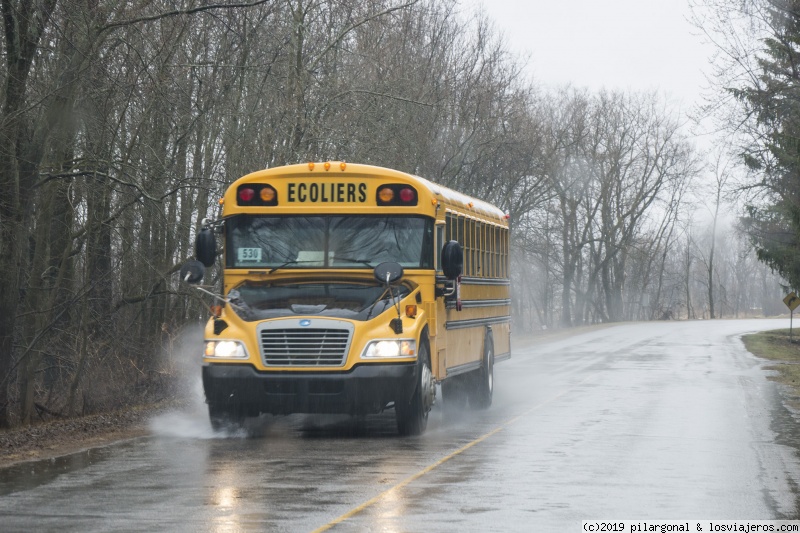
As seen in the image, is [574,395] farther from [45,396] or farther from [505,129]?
[505,129]

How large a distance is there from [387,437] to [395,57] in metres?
21.0

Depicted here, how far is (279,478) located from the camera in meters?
10.7

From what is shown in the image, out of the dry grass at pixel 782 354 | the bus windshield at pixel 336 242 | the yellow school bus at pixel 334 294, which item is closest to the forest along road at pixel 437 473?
the yellow school bus at pixel 334 294

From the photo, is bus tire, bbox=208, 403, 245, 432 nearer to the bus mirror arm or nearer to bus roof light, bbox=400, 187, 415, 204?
the bus mirror arm

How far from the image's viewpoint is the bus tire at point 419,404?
1367 cm

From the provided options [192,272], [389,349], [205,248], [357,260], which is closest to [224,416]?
[192,272]

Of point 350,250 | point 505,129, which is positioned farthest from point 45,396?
point 505,129

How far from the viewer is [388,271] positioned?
13734 mm

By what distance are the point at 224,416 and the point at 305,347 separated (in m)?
1.36

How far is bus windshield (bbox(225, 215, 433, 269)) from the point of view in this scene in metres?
14.5

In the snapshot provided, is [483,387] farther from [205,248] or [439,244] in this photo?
[205,248]

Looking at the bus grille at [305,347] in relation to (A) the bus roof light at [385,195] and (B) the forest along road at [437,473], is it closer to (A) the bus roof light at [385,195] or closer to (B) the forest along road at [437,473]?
(B) the forest along road at [437,473]

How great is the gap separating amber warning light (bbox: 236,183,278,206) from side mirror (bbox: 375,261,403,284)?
67.3 inches

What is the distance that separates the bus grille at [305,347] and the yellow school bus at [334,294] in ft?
0.03
